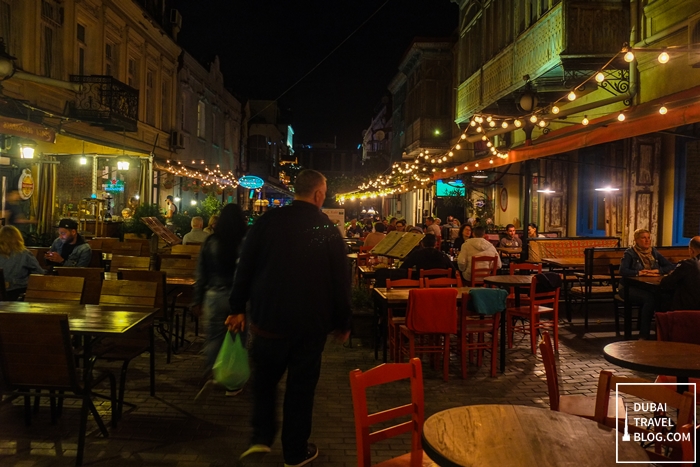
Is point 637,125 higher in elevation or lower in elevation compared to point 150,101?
lower

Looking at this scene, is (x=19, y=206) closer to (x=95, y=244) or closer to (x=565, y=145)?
(x=95, y=244)

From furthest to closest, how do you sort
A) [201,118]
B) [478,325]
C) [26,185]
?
1. [201,118]
2. [26,185]
3. [478,325]

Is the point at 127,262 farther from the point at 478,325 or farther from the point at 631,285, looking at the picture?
the point at 631,285

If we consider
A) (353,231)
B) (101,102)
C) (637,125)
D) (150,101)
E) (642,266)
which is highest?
(150,101)

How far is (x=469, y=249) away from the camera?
407 inches

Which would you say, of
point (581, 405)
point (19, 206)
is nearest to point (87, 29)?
point (19, 206)

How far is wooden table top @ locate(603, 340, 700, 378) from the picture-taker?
13.3ft

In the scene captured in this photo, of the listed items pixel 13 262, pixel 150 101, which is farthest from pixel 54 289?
pixel 150 101

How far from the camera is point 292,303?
3982 mm

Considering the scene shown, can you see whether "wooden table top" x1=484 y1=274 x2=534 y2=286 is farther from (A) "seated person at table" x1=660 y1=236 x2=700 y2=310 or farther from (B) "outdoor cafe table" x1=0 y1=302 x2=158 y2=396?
(B) "outdoor cafe table" x1=0 y1=302 x2=158 y2=396

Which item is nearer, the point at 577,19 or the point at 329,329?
the point at 329,329

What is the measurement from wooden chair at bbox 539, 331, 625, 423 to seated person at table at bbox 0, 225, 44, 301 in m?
6.50

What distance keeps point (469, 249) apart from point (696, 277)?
12.4ft

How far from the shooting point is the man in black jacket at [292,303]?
13.1 ft
